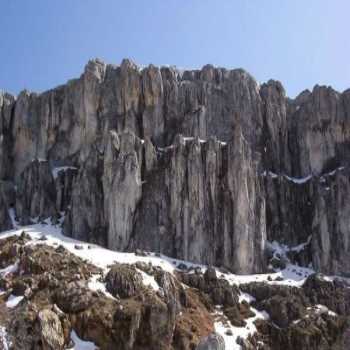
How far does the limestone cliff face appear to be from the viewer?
112125 millimetres

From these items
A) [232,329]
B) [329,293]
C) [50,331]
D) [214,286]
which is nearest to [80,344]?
[50,331]

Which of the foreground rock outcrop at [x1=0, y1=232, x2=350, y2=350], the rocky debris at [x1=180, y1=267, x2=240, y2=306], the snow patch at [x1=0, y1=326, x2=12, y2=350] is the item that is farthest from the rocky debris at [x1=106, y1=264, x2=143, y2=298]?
the snow patch at [x1=0, y1=326, x2=12, y2=350]

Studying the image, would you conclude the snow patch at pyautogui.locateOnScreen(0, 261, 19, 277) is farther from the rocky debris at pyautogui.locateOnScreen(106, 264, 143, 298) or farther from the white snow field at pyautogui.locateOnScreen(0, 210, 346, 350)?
the rocky debris at pyautogui.locateOnScreen(106, 264, 143, 298)

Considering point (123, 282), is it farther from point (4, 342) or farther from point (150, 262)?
point (4, 342)

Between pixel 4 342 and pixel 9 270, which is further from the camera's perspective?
pixel 9 270

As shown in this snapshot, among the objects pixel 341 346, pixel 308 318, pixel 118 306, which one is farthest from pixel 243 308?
pixel 118 306

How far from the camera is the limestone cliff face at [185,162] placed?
112 meters

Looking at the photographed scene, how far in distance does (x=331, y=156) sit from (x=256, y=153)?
18.3m

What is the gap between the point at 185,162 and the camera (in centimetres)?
11706

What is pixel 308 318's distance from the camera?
305 ft

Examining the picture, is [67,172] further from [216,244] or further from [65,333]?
[65,333]

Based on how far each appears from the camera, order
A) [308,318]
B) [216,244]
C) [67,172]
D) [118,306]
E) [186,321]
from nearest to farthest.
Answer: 1. [118,306]
2. [186,321]
3. [308,318]
4. [216,244]
5. [67,172]

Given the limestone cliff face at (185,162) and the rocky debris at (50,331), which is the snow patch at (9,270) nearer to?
the rocky debris at (50,331)

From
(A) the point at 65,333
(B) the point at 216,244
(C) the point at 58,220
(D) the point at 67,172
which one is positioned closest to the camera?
(A) the point at 65,333
